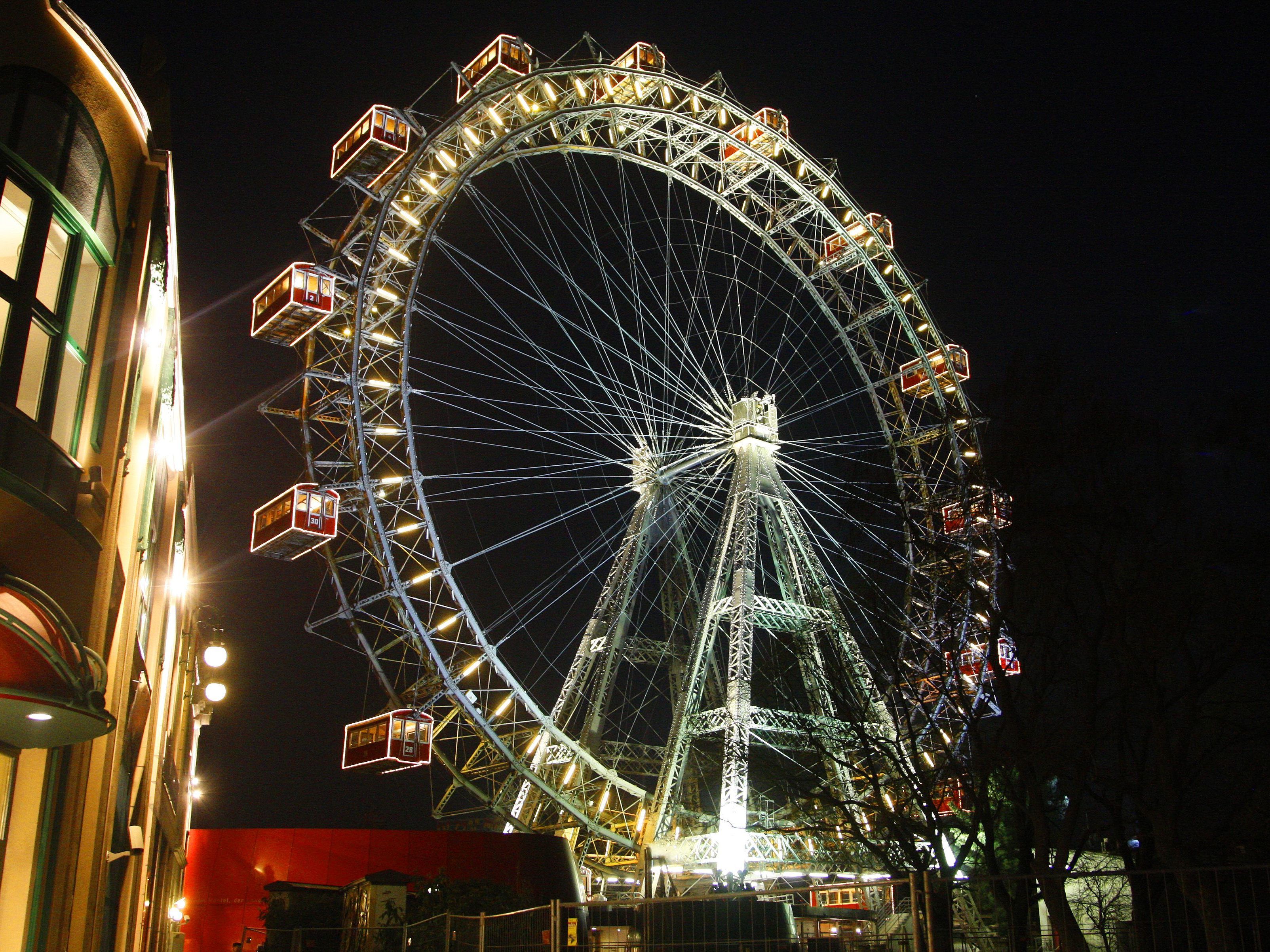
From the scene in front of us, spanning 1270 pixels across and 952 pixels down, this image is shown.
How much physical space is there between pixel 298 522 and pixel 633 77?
13.7 m

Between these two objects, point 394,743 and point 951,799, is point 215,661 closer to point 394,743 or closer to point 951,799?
point 394,743

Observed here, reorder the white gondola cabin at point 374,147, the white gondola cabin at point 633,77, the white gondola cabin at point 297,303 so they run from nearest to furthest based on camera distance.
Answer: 1. the white gondola cabin at point 297,303
2. the white gondola cabin at point 374,147
3. the white gondola cabin at point 633,77

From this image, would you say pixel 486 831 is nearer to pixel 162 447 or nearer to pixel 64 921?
pixel 162 447

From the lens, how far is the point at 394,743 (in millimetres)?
22609

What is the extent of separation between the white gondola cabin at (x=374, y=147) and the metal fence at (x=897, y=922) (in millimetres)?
16148

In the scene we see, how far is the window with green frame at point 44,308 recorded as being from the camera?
757cm

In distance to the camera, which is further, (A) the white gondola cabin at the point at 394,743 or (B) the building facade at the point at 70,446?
(A) the white gondola cabin at the point at 394,743

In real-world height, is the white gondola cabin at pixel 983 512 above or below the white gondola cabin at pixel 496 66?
below

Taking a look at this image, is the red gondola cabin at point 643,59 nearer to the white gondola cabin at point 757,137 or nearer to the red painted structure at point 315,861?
the white gondola cabin at point 757,137

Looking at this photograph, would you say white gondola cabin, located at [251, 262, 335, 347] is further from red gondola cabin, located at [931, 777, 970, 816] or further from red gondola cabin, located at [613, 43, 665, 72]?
red gondola cabin, located at [931, 777, 970, 816]

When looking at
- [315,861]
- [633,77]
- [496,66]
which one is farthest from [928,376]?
[315,861]

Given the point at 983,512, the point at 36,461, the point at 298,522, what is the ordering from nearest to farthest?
1. the point at 36,461
2. the point at 983,512
3. the point at 298,522

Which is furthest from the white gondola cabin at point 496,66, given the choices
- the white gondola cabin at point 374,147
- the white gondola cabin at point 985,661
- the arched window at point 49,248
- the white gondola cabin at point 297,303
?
the arched window at point 49,248

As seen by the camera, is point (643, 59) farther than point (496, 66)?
Yes
